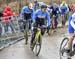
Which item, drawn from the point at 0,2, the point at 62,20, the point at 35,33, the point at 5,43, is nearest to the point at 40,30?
the point at 35,33

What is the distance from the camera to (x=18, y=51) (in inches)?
595

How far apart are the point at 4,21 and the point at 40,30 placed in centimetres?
400

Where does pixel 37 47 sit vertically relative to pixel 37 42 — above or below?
below

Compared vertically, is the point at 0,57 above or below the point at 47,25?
below

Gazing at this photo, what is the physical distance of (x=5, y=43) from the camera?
16.5 m

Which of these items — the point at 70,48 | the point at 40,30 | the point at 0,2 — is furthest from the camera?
the point at 0,2

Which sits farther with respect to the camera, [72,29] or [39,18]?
[39,18]

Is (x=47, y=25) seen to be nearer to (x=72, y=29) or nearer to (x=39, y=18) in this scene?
(x=39, y=18)

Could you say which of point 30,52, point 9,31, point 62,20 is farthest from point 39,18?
point 62,20

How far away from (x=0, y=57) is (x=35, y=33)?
155cm

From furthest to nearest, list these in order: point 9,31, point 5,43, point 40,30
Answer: point 9,31 → point 5,43 → point 40,30

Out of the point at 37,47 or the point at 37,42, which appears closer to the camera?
the point at 37,42

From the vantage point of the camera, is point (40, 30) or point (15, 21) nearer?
point (40, 30)

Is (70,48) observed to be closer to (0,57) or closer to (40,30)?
(40,30)
